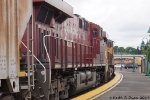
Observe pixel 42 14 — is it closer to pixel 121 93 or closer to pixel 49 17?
pixel 49 17

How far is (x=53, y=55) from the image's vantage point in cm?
1474

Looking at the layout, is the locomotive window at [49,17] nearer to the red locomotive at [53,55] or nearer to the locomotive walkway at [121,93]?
the red locomotive at [53,55]

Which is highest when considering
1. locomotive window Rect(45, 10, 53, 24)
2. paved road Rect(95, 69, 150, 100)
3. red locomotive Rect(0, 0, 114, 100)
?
locomotive window Rect(45, 10, 53, 24)

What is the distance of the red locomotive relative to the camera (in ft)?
36.7

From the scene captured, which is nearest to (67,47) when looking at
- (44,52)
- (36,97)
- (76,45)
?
(76,45)

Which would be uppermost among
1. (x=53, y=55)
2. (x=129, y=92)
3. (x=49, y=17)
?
(x=49, y=17)

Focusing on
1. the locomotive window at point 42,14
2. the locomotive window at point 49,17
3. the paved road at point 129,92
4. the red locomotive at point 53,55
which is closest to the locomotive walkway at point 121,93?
the paved road at point 129,92

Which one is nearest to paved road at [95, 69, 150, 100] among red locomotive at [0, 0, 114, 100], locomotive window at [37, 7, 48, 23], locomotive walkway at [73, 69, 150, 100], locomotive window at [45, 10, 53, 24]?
locomotive walkway at [73, 69, 150, 100]

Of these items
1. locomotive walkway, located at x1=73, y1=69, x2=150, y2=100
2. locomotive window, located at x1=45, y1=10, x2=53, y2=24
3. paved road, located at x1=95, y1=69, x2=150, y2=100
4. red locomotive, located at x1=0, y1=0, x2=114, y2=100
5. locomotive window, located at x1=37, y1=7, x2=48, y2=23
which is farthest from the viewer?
paved road, located at x1=95, y1=69, x2=150, y2=100

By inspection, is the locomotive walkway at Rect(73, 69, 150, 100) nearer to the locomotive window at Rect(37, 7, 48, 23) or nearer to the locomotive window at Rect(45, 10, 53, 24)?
the locomotive window at Rect(45, 10, 53, 24)

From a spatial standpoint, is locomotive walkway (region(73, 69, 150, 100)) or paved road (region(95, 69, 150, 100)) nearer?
locomotive walkway (region(73, 69, 150, 100))

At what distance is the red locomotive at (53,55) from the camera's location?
441 inches

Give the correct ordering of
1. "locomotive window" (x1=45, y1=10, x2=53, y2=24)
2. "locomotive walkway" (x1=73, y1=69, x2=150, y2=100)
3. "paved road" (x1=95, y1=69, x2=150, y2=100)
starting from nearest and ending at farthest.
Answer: "locomotive window" (x1=45, y1=10, x2=53, y2=24) < "locomotive walkway" (x1=73, y1=69, x2=150, y2=100) < "paved road" (x1=95, y1=69, x2=150, y2=100)

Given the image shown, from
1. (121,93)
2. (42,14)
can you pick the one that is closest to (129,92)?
(121,93)
